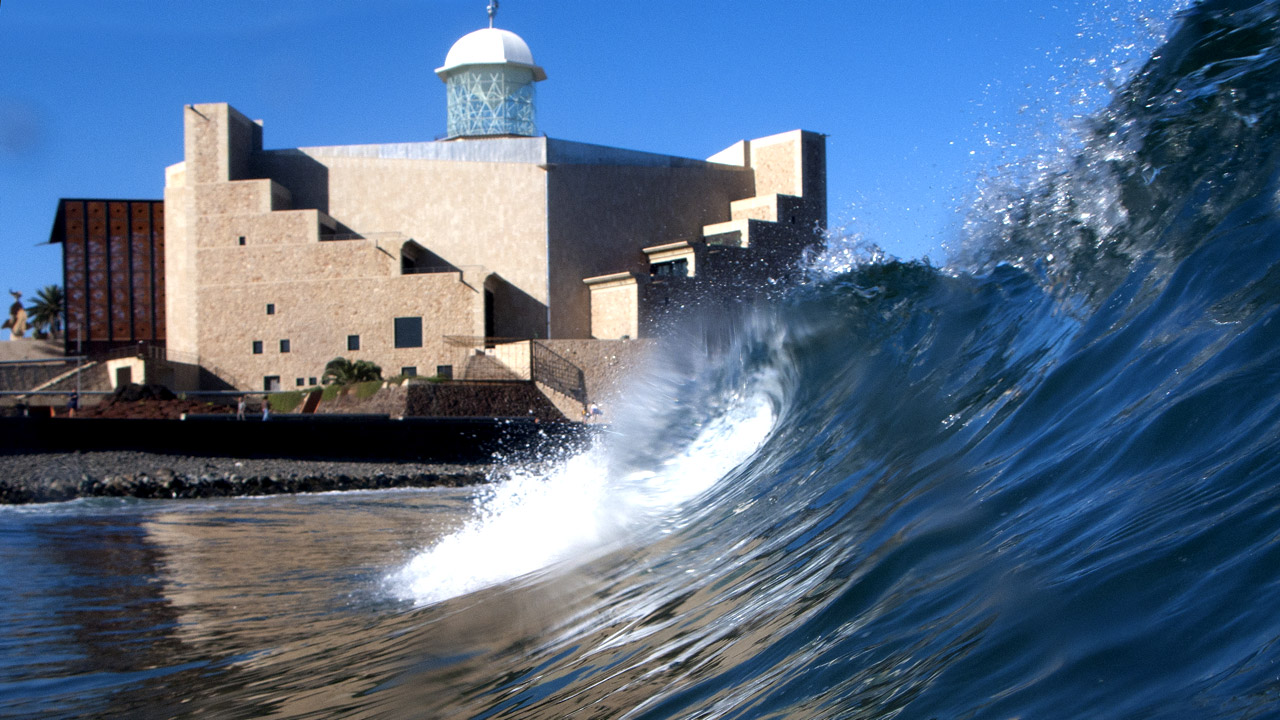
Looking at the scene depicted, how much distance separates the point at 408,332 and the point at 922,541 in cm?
3372

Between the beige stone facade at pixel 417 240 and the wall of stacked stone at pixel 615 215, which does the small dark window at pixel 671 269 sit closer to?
the beige stone facade at pixel 417 240

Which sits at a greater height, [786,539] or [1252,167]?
[1252,167]

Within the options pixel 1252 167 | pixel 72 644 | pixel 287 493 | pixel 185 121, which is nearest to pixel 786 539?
pixel 1252 167

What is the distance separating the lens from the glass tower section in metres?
39.4

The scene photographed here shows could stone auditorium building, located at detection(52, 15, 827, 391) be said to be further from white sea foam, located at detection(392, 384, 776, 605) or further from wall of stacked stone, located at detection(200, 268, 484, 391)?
white sea foam, located at detection(392, 384, 776, 605)

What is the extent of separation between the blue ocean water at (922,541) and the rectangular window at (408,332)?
92.7 feet

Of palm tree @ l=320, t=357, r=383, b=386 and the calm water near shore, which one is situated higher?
palm tree @ l=320, t=357, r=383, b=386

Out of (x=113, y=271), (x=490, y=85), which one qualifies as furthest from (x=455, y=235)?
(x=113, y=271)

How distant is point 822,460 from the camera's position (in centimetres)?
465

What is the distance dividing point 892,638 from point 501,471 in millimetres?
20623

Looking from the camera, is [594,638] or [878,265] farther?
[878,265]

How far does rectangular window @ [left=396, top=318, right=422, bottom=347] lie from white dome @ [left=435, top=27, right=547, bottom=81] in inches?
424

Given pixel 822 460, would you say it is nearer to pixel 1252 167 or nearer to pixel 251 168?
pixel 1252 167

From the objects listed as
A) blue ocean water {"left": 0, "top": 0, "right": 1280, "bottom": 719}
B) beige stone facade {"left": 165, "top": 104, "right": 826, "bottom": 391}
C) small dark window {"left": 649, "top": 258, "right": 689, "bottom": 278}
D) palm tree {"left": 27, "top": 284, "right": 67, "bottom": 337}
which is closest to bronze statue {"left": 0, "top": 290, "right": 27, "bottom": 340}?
palm tree {"left": 27, "top": 284, "right": 67, "bottom": 337}
